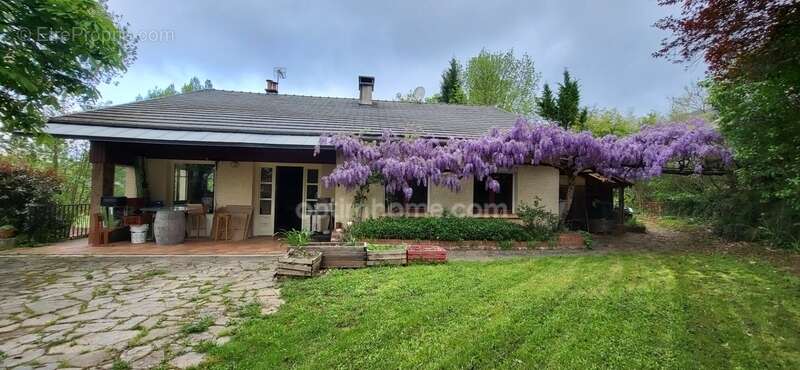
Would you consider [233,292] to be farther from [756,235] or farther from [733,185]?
[733,185]

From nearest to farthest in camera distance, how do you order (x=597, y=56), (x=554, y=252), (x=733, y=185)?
(x=554, y=252)
(x=733, y=185)
(x=597, y=56)

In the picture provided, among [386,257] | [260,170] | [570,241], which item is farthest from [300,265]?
[570,241]

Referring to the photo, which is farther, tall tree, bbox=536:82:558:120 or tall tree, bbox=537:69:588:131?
tall tree, bbox=536:82:558:120

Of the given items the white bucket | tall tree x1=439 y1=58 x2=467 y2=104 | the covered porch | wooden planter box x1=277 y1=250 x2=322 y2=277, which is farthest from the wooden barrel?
tall tree x1=439 y1=58 x2=467 y2=104

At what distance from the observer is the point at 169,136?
8.21 metres

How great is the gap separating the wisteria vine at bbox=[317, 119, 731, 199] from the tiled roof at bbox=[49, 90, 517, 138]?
1214 mm

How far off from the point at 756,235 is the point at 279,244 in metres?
13.2

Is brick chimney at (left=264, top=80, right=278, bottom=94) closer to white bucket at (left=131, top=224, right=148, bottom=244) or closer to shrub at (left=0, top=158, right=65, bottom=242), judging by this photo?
→ shrub at (left=0, top=158, right=65, bottom=242)

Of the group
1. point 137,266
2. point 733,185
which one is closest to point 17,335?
point 137,266

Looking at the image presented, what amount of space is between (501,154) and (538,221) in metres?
2.28

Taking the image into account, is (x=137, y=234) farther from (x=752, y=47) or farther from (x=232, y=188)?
(x=752, y=47)

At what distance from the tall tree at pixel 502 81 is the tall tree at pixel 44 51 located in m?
23.9

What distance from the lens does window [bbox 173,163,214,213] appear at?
32.8 feet

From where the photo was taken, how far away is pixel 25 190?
865cm
